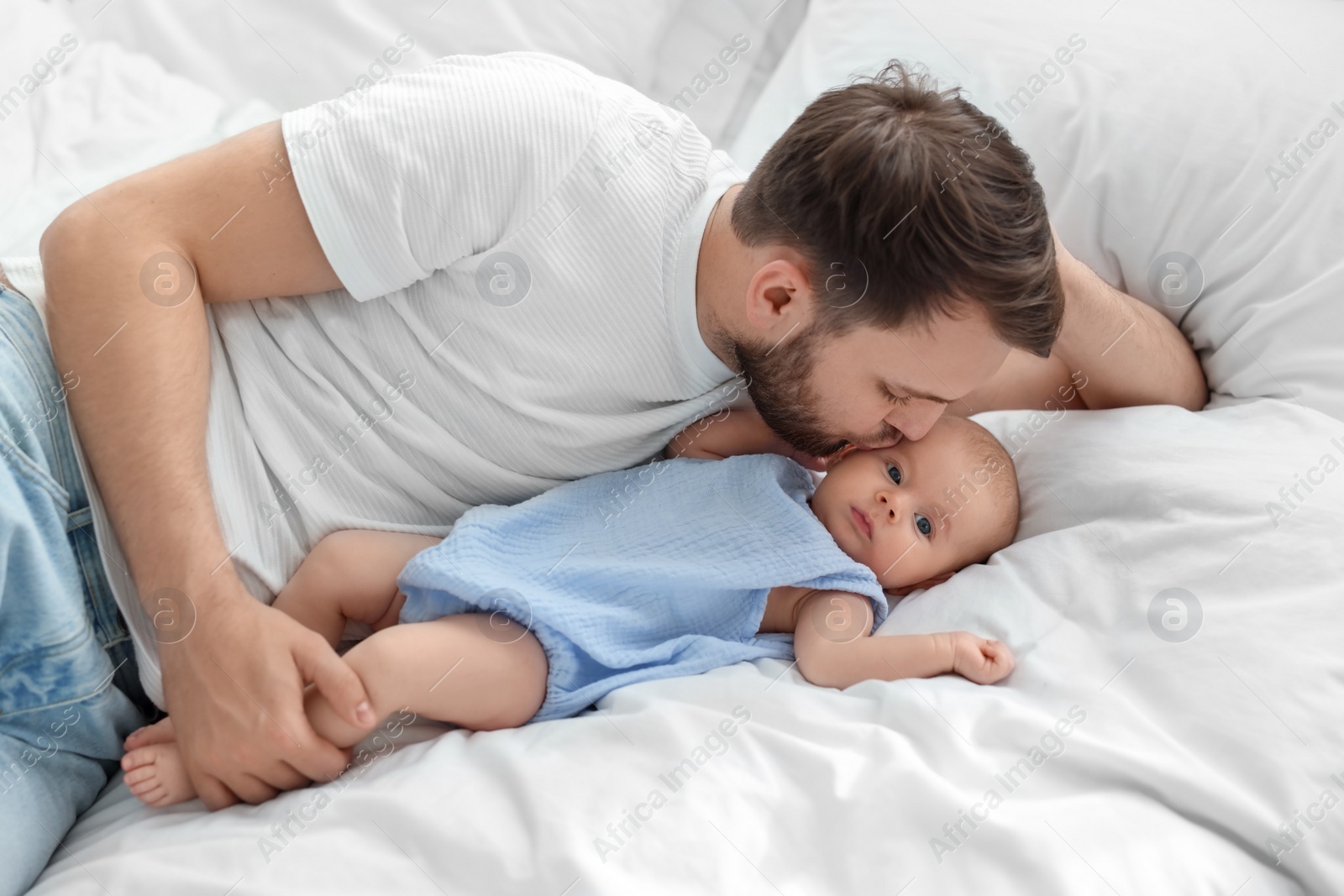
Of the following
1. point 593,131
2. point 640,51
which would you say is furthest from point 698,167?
point 640,51

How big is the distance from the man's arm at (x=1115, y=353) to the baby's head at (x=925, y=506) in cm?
Answer: 18

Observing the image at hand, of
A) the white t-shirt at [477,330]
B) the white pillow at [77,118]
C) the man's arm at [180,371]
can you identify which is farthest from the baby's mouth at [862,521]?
the white pillow at [77,118]

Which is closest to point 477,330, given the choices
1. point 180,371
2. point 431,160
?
point 431,160

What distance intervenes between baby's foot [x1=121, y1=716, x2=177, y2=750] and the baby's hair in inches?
36.8

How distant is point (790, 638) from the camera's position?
1212 millimetres

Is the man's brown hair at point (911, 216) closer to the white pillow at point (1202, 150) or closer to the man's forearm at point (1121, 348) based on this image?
the man's forearm at point (1121, 348)

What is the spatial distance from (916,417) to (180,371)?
0.83 metres

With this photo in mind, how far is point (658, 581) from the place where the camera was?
1.16 meters

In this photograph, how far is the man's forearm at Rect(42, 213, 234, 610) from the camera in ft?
3.44

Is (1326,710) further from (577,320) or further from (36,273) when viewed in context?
(36,273)

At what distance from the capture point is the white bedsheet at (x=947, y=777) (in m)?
0.86

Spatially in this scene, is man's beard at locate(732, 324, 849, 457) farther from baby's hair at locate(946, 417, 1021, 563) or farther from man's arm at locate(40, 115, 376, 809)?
man's arm at locate(40, 115, 376, 809)

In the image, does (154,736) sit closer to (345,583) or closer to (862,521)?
(345,583)

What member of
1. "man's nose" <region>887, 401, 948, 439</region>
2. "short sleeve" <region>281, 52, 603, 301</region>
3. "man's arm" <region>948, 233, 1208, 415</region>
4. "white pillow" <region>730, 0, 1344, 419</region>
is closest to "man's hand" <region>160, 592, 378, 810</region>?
"short sleeve" <region>281, 52, 603, 301</region>
